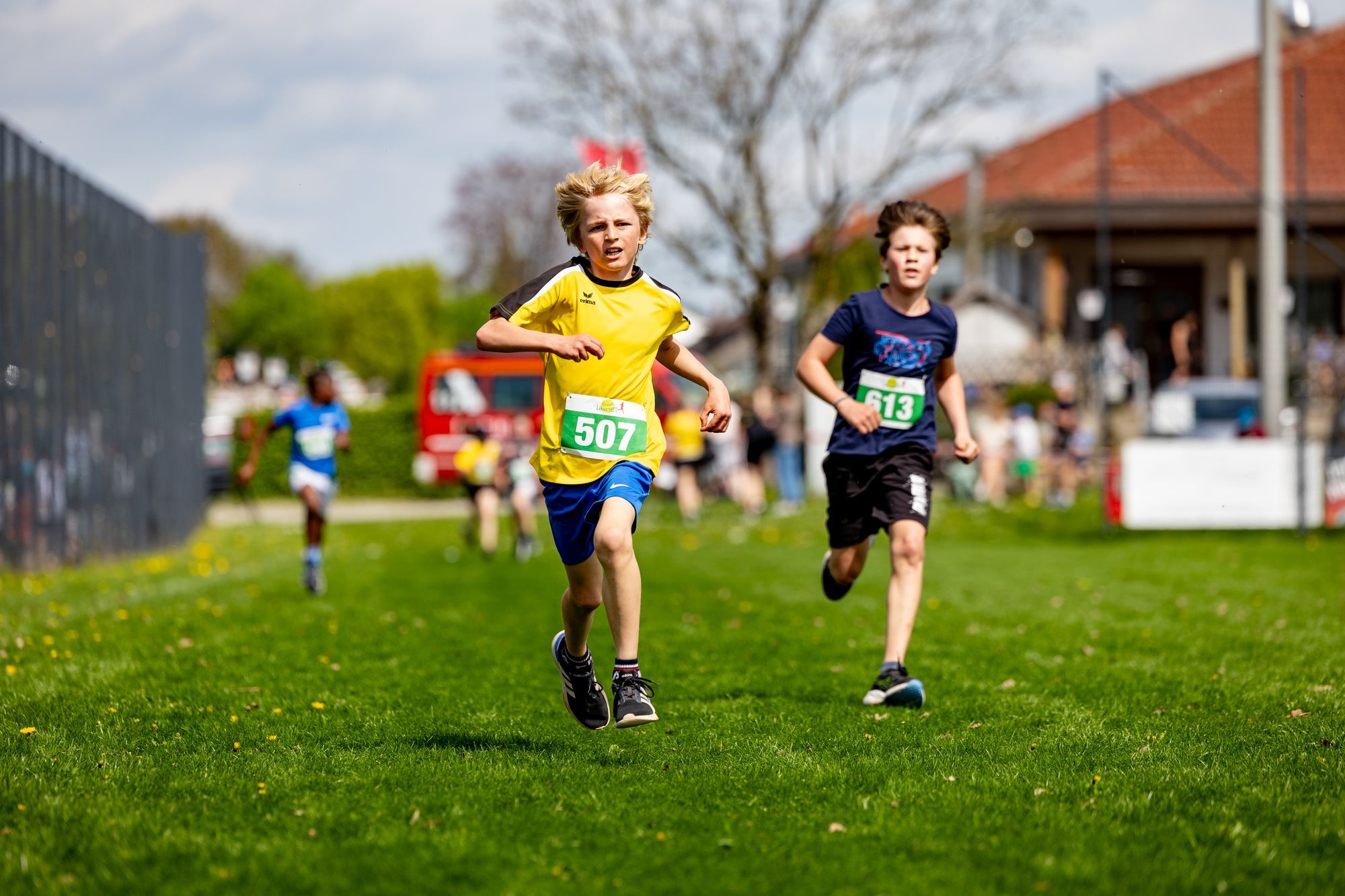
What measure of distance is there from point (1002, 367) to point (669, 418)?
9.75m

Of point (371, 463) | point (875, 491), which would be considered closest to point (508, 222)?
point (371, 463)

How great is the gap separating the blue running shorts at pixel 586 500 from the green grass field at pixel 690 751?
772 millimetres

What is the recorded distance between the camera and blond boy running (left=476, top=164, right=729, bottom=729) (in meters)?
5.56

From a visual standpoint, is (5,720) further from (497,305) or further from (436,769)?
(497,305)

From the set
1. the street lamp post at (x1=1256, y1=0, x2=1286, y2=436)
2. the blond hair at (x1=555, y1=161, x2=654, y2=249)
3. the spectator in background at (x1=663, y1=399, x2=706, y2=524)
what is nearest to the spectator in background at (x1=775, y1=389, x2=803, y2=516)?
the spectator in background at (x1=663, y1=399, x2=706, y2=524)

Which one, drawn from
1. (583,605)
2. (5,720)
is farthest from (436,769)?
(5,720)

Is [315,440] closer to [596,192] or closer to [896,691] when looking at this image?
[896,691]

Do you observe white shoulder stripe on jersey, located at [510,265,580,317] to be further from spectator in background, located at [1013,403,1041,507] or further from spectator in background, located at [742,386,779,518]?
spectator in background, located at [1013,403,1041,507]

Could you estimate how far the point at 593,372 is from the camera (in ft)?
18.3

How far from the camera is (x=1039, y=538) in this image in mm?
19141

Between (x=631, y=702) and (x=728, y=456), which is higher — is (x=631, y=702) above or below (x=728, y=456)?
below

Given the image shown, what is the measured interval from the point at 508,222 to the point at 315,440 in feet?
133

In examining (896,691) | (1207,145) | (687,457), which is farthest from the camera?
(1207,145)

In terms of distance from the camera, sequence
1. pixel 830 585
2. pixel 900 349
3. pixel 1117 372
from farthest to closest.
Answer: pixel 1117 372
pixel 830 585
pixel 900 349
